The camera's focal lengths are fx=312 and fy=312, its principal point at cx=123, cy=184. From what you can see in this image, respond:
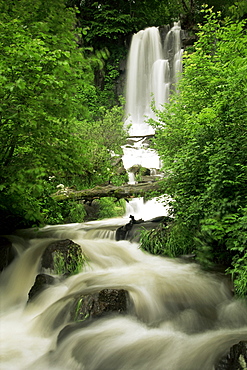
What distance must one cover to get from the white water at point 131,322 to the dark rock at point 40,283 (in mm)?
111

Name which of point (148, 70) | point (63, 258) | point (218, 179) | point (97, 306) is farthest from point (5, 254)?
point (148, 70)

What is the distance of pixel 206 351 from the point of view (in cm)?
348

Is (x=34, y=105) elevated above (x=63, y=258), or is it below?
above

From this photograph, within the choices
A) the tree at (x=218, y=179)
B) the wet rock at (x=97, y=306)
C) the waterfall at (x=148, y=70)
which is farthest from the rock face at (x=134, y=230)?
the waterfall at (x=148, y=70)

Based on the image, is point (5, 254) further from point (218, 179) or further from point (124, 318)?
point (218, 179)

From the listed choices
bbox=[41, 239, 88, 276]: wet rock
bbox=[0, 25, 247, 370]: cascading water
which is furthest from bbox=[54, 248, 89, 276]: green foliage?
bbox=[0, 25, 247, 370]: cascading water

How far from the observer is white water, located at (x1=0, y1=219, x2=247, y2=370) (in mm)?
3588

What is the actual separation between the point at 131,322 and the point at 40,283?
1.84 metres

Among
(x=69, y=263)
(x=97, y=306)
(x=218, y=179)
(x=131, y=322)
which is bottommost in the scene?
(x=131, y=322)

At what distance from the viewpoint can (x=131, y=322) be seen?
418cm

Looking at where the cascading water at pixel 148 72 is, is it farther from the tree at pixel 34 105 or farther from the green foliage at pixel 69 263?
the green foliage at pixel 69 263

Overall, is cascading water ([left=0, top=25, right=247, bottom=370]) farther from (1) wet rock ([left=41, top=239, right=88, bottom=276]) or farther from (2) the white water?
(1) wet rock ([left=41, top=239, right=88, bottom=276])

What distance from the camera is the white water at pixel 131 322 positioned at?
11.8ft

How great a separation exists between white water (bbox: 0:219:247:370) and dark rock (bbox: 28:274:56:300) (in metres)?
0.11
